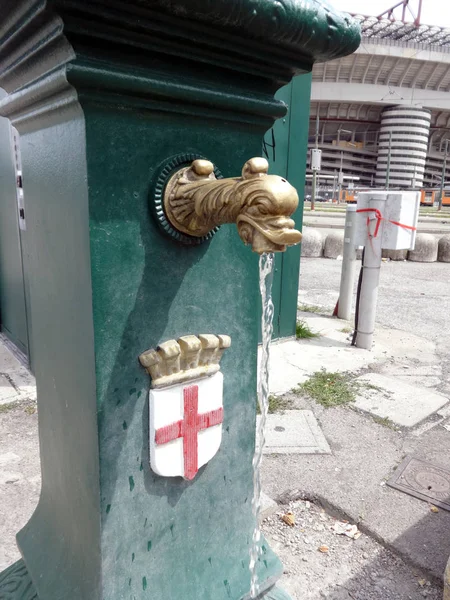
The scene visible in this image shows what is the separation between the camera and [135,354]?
95 cm

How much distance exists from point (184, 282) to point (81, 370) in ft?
0.90

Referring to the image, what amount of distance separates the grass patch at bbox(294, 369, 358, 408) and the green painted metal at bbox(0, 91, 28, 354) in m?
2.25

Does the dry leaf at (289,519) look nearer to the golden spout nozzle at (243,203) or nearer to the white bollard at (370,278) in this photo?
the golden spout nozzle at (243,203)

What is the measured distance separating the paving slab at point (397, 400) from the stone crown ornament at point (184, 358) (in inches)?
93.0

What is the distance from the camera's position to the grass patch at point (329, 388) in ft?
11.0

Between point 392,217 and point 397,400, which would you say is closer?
Answer: point 397,400

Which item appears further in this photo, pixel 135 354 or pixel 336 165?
pixel 336 165

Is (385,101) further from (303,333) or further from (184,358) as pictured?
(184,358)

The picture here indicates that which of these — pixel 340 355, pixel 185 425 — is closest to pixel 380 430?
pixel 340 355

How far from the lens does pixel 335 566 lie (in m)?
1.91

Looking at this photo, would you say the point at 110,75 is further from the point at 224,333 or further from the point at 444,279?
the point at 444,279

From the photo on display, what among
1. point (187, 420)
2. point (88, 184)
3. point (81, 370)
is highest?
point (88, 184)

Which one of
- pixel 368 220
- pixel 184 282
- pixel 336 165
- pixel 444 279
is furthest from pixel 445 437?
pixel 336 165

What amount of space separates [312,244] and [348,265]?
4978mm
